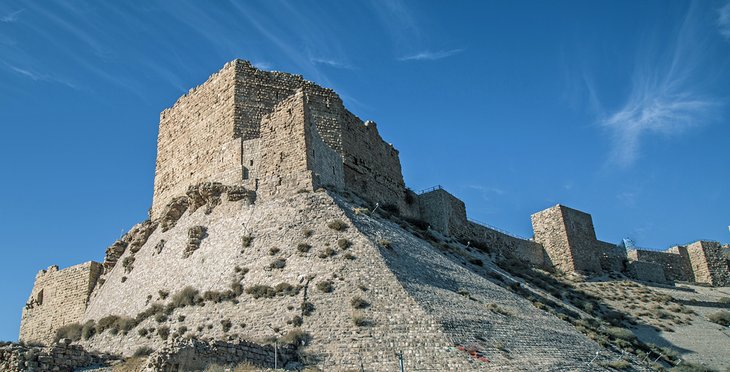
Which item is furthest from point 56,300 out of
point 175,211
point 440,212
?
point 440,212

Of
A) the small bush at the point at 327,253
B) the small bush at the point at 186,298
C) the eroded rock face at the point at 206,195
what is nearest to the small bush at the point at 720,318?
the small bush at the point at 327,253

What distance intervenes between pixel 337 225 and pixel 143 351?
7.12 metres

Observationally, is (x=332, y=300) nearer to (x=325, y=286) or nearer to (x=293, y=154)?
(x=325, y=286)

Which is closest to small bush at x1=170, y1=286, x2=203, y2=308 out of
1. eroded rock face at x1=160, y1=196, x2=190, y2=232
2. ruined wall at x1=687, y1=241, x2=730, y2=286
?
eroded rock face at x1=160, y1=196, x2=190, y2=232

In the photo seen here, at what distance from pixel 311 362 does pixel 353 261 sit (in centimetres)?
461

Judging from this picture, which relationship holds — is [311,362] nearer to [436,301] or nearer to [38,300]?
[436,301]

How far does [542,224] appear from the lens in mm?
42844

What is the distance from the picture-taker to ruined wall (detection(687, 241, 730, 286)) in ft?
154

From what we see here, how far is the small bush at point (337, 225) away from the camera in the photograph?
2164 centimetres

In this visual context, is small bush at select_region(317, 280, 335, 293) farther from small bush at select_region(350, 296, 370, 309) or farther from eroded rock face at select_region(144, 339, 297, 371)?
eroded rock face at select_region(144, 339, 297, 371)

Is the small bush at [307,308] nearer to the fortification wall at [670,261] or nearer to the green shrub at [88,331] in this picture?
the green shrub at [88,331]

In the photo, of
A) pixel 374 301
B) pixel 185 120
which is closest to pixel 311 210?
pixel 374 301

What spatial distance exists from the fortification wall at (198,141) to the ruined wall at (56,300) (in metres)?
4.07

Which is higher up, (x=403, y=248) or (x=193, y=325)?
(x=403, y=248)
